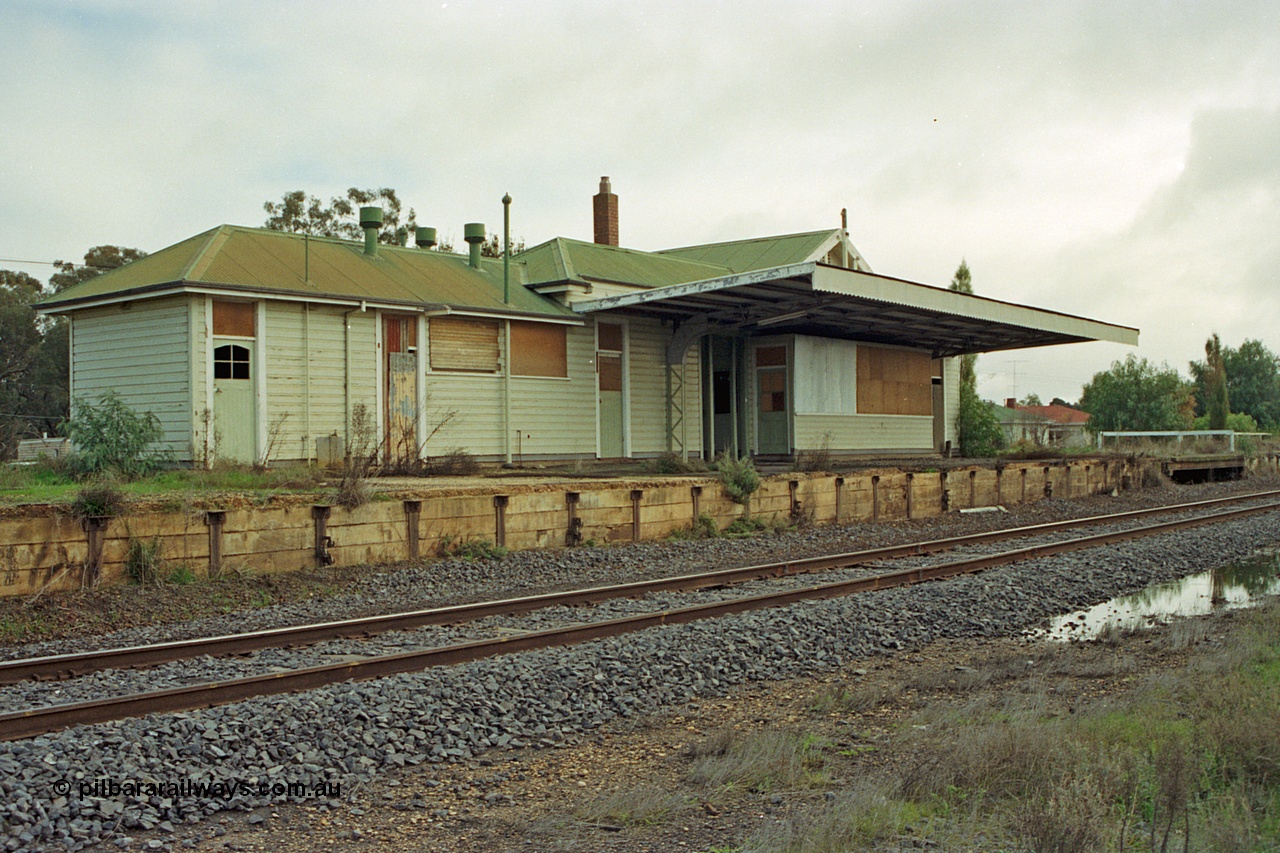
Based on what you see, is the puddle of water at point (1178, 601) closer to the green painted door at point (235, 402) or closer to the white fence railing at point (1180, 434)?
the green painted door at point (235, 402)

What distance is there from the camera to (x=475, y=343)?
66.0 ft

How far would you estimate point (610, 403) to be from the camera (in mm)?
22562

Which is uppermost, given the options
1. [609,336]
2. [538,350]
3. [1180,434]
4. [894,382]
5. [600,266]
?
[600,266]

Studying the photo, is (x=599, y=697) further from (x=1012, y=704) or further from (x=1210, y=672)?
(x=1210, y=672)

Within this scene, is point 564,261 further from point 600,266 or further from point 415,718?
point 415,718

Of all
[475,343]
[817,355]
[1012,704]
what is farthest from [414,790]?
[817,355]

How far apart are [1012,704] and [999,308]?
18.8 m

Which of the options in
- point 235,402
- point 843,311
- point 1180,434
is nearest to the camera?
point 235,402

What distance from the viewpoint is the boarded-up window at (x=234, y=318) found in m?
16.8

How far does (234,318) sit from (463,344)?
14.1ft

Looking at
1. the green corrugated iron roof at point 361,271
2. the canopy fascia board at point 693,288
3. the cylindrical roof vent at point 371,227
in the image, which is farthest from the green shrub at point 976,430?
the cylindrical roof vent at point 371,227

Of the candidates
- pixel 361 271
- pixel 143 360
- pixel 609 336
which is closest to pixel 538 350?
pixel 609 336

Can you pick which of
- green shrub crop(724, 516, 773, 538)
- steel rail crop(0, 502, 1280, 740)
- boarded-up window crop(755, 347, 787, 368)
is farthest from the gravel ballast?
boarded-up window crop(755, 347, 787, 368)

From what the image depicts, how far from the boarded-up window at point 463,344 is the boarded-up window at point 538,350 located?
0.50 meters
